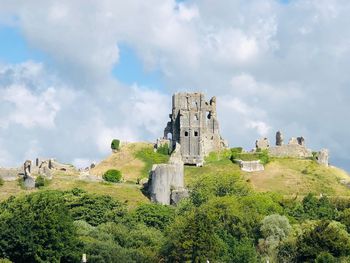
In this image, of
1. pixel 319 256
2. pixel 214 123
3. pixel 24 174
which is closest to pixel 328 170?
pixel 214 123

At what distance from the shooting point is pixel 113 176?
132000mm

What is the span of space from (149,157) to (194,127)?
7.76m

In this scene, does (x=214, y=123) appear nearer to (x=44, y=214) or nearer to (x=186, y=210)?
(x=186, y=210)

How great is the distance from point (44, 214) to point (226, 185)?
38632 millimetres

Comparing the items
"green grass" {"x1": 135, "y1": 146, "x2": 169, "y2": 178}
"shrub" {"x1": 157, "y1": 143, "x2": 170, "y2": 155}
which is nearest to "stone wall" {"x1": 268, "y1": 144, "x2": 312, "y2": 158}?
"shrub" {"x1": 157, "y1": 143, "x2": 170, "y2": 155}

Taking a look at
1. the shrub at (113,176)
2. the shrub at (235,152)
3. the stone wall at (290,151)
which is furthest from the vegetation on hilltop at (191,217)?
the stone wall at (290,151)

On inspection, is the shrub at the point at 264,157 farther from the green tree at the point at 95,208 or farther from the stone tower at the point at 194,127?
the green tree at the point at 95,208

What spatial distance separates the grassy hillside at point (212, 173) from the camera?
125 m

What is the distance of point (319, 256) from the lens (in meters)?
80.8

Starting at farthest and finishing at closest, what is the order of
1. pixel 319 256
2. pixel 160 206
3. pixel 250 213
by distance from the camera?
pixel 160 206 → pixel 250 213 → pixel 319 256

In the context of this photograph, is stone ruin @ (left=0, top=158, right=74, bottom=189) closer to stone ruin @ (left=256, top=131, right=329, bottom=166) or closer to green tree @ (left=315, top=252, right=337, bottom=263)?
stone ruin @ (left=256, top=131, right=329, bottom=166)

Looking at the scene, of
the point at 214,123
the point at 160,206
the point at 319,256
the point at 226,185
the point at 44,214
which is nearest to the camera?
the point at 319,256

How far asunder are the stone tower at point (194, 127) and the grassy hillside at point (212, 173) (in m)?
1.86

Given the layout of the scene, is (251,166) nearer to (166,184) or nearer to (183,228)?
(166,184)
